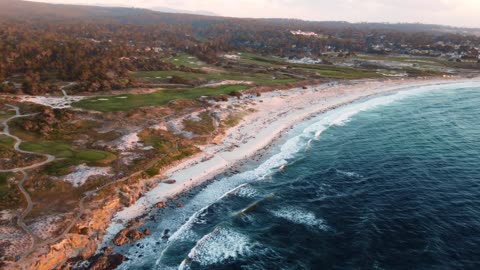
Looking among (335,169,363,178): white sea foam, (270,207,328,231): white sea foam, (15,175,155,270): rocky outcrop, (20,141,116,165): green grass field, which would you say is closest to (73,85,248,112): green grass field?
(20,141,116,165): green grass field

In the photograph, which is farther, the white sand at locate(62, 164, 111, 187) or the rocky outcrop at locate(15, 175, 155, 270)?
the white sand at locate(62, 164, 111, 187)

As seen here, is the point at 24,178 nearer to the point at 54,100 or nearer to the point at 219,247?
the point at 219,247

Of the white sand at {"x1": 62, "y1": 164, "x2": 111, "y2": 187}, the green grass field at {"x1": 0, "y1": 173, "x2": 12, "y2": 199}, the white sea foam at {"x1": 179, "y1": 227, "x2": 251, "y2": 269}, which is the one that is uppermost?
the green grass field at {"x1": 0, "y1": 173, "x2": 12, "y2": 199}

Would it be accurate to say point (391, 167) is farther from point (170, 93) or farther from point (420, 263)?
point (170, 93)

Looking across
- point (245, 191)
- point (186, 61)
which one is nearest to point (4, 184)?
point (245, 191)

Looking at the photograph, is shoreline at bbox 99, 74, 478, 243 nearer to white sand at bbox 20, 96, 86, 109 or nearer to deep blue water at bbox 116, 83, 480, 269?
deep blue water at bbox 116, 83, 480, 269

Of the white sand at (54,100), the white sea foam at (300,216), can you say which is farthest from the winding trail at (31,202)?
the white sea foam at (300,216)
